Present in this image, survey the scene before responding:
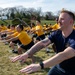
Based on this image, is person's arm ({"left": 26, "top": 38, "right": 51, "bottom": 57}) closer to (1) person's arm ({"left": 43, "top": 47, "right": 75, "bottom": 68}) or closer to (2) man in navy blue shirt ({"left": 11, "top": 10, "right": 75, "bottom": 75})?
(2) man in navy blue shirt ({"left": 11, "top": 10, "right": 75, "bottom": 75})

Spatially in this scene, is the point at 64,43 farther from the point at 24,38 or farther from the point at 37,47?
the point at 24,38

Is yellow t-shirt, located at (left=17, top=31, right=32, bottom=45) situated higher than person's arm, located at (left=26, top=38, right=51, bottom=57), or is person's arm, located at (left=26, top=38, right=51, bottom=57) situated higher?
person's arm, located at (left=26, top=38, right=51, bottom=57)

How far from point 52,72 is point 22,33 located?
5.91 meters

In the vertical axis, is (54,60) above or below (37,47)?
above

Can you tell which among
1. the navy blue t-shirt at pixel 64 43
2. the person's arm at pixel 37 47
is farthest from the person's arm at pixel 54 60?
the person's arm at pixel 37 47

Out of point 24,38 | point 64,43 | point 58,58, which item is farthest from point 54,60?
point 24,38

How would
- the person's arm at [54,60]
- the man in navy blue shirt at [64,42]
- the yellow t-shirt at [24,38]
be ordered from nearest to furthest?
the person's arm at [54,60]
the man in navy blue shirt at [64,42]
the yellow t-shirt at [24,38]

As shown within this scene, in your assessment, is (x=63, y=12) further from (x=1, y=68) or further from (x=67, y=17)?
(x=1, y=68)

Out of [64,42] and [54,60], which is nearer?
[54,60]

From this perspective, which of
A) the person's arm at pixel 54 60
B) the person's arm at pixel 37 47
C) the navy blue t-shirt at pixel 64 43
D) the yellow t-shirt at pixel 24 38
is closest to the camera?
the person's arm at pixel 54 60

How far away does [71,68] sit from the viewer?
3.41 metres

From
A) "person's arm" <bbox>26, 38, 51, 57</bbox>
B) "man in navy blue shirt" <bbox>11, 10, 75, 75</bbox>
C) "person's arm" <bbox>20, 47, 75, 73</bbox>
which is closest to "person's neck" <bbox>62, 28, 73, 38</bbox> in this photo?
"man in navy blue shirt" <bbox>11, 10, 75, 75</bbox>

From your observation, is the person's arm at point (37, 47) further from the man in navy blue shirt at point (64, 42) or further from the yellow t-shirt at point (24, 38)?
the yellow t-shirt at point (24, 38)

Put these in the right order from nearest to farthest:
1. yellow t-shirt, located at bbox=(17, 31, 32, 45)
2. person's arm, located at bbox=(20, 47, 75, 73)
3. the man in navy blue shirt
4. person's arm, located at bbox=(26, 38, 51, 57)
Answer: person's arm, located at bbox=(20, 47, 75, 73), the man in navy blue shirt, person's arm, located at bbox=(26, 38, 51, 57), yellow t-shirt, located at bbox=(17, 31, 32, 45)
